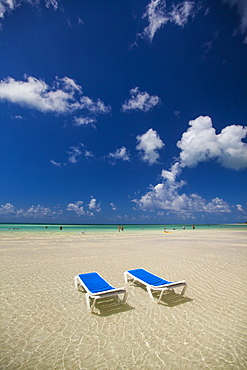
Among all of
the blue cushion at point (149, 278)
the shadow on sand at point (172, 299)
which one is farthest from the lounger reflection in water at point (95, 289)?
the shadow on sand at point (172, 299)

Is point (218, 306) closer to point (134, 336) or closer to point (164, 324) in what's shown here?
point (164, 324)

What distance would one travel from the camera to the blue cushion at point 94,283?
17.6 feet

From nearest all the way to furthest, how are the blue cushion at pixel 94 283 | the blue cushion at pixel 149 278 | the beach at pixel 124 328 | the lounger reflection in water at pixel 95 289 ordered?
the beach at pixel 124 328, the lounger reflection in water at pixel 95 289, the blue cushion at pixel 94 283, the blue cushion at pixel 149 278

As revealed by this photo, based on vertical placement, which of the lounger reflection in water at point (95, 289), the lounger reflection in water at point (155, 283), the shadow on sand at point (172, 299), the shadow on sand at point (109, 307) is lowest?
the shadow on sand at point (172, 299)

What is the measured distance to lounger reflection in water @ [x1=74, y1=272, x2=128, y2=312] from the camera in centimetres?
494

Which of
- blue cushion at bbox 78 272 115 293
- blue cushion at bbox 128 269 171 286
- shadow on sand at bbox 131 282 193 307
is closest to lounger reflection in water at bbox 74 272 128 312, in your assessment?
blue cushion at bbox 78 272 115 293

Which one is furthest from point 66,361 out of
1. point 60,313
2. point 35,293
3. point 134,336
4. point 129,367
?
point 35,293

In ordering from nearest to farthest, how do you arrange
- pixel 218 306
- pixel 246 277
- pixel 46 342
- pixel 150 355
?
pixel 150 355
pixel 46 342
pixel 218 306
pixel 246 277

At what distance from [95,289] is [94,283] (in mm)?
550

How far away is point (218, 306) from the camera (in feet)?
17.7

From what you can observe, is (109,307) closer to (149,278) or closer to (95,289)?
(95,289)

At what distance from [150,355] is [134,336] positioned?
0.63 metres

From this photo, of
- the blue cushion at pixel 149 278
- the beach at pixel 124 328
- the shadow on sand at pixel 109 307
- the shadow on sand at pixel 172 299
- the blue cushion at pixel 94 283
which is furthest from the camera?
the blue cushion at pixel 149 278

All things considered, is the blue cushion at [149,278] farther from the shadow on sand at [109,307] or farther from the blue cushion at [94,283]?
the blue cushion at [94,283]
